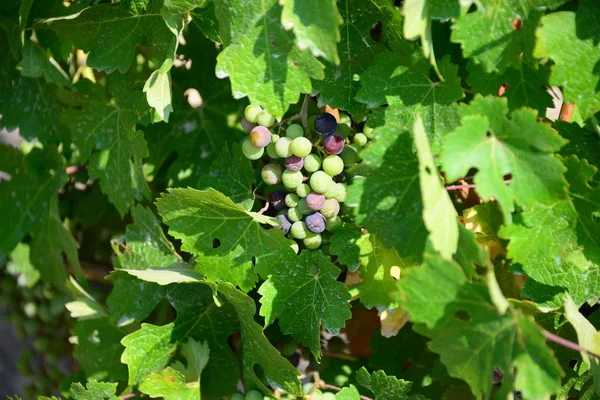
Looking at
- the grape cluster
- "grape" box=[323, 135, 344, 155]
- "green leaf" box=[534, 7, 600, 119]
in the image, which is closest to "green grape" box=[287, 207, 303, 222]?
the grape cluster

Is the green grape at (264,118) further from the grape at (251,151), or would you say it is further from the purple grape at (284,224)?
the purple grape at (284,224)

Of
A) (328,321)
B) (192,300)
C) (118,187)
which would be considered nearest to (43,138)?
(118,187)

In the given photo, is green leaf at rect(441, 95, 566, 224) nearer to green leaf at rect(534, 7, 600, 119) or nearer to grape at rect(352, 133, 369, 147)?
green leaf at rect(534, 7, 600, 119)

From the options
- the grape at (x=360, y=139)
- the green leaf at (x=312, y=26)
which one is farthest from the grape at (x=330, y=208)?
the green leaf at (x=312, y=26)

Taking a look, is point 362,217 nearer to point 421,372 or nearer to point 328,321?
point 328,321

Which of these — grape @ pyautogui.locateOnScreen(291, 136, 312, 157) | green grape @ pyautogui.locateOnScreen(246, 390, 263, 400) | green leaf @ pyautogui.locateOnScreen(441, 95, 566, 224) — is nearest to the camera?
green leaf @ pyautogui.locateOnScreen(441, 95, 566, 224)

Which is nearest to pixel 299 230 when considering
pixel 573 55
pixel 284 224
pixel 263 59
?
pixel 284 224
